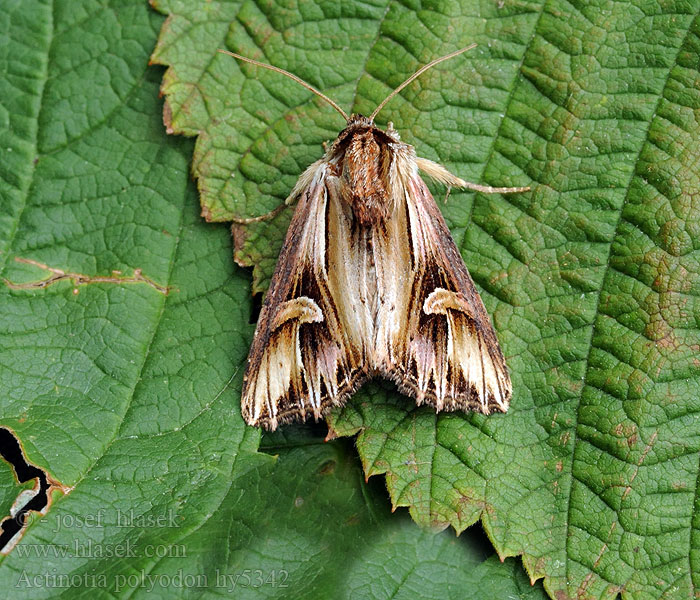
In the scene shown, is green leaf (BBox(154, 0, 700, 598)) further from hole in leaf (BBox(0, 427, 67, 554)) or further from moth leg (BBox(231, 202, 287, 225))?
hole in leaf (BBox(0, 427, 67, 554))

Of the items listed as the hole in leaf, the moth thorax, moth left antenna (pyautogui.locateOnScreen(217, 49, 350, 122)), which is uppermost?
moth left antenna (pyautogui.locateOnScreen(217, 49, 350, 122))

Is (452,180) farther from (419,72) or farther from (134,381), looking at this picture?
(134,381)

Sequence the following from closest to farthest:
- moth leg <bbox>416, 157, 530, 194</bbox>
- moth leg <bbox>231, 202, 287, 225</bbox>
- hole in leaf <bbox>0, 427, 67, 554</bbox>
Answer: hole in leaf <bbox>0, 427, 67, 554</bbox>, moth leg <bbox>416, 157, 530, 194</bbox>, moth leg <bbox>231, 202, 287, 225</bbox>

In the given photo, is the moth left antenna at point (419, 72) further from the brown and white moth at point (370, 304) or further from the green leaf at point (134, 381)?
the green leaf at point (134, 381)

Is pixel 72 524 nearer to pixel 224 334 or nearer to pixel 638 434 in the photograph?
pixel 224 334

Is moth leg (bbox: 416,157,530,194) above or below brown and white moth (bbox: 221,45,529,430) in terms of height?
above

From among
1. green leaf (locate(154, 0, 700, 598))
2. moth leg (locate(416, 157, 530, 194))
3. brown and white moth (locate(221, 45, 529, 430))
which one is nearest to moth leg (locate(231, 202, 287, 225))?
green leaf (locate(154, 0, 700, 598))
